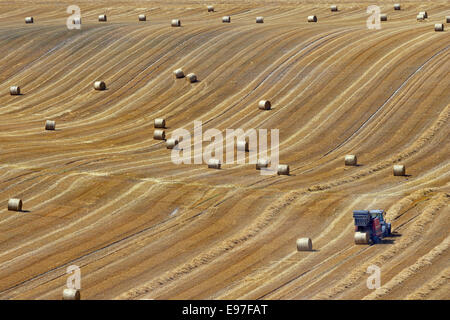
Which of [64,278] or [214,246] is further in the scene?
[214,246]

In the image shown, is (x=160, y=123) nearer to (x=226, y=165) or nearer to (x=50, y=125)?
(x=50, y=125)

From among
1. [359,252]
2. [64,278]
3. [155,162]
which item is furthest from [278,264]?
[155,162]

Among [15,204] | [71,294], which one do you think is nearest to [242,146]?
[15,204]

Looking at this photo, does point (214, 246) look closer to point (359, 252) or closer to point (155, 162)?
point (359, 252)

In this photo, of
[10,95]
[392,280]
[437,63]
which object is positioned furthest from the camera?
[10,95]

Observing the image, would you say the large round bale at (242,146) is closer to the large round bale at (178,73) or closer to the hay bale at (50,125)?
the hay bale at (50,125)

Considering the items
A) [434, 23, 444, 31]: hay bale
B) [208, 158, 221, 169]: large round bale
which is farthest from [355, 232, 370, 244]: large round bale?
[434, 23, 444, 31]: hay bale

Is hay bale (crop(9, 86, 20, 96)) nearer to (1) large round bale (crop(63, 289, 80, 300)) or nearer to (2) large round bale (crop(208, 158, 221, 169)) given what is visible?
(2) large round bale (crop(208, 158, 221, 169))
